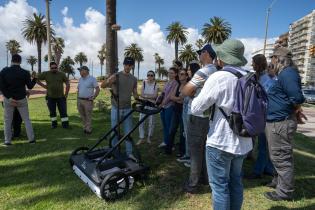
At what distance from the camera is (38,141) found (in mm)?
6641

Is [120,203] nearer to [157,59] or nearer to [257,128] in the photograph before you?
[257,128]

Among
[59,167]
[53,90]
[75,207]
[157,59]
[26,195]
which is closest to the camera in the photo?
[75,207]

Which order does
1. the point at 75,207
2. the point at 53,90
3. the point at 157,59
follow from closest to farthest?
the point at 75,207 < the point at 53,90 < the point at 157,59

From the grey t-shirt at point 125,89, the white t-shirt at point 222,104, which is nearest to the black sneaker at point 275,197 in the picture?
the white t-shirt at point 222,104

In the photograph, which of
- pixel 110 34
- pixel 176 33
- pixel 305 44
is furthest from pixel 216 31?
pixel 305 44

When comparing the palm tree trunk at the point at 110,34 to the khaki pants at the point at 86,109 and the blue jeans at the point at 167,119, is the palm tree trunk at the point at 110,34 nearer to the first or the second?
the khaki pants at the point at 86,109

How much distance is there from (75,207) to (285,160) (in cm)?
281

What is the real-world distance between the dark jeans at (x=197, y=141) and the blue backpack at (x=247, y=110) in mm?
1218

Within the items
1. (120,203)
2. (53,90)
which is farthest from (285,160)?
(53,90)

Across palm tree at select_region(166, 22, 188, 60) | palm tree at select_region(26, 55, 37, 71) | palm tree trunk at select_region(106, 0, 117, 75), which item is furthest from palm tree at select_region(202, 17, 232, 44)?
palm tree at select_region(26, 55, 37, 71)

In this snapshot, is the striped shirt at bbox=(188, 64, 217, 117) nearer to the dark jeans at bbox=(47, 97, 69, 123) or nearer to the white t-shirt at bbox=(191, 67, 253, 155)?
the white t-shirt at bbox=(191, 67, 253, 155)

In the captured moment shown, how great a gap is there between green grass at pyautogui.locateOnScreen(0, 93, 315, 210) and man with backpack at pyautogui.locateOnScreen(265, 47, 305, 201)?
336 millimetres

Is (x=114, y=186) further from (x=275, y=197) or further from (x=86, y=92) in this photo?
(x=86, y=92)

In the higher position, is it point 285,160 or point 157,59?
point 157,59
